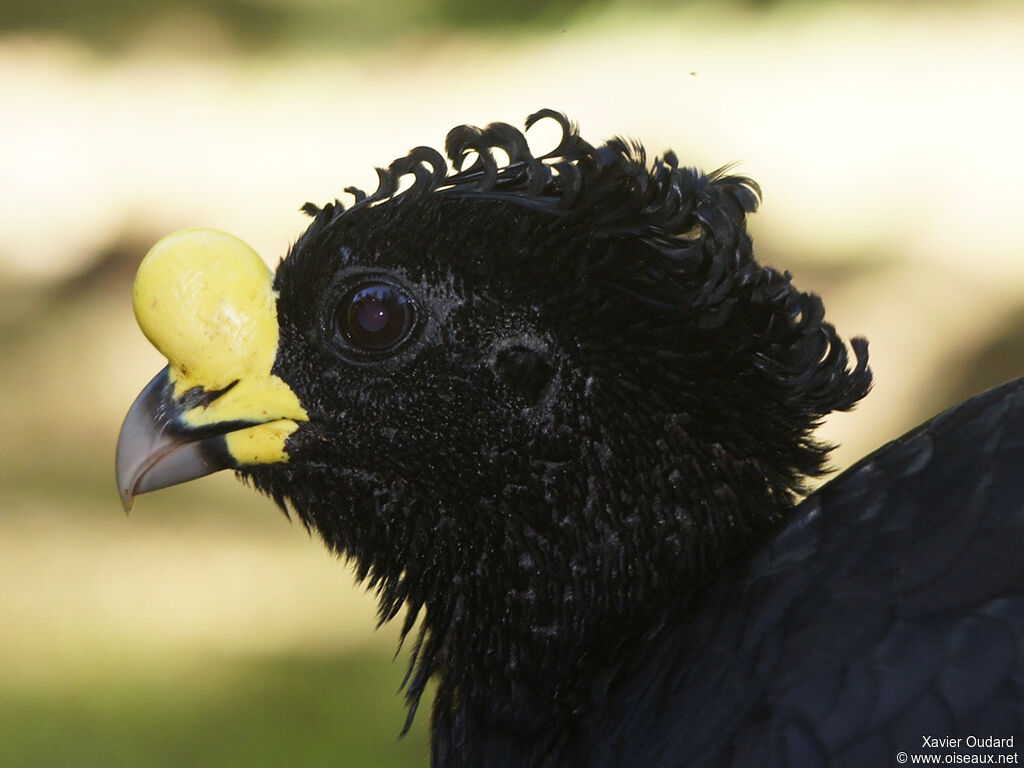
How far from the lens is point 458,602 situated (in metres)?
2.46

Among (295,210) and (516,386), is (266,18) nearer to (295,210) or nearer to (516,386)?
(295,210)

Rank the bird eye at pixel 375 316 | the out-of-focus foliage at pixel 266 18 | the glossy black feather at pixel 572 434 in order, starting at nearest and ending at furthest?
the glossy black feather at pixel 572 434 → the bird eye at pixel 375 316 → the out-of-focus foliage at pixel 266 18

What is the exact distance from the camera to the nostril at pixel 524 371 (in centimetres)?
235

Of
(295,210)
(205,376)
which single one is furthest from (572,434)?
(295,210)

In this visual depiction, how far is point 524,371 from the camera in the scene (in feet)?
7.72

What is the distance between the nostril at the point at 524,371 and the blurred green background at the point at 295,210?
3176mm

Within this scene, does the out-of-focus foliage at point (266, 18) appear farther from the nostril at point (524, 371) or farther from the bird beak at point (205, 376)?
the nostril at point (524, 371)

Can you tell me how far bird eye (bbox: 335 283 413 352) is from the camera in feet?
7.84

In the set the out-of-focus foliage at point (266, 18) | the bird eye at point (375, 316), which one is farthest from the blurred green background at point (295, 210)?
the bird eye at point (375, 316)

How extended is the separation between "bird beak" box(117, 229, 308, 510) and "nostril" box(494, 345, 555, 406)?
1.24 ft

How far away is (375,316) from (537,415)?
1.11ft

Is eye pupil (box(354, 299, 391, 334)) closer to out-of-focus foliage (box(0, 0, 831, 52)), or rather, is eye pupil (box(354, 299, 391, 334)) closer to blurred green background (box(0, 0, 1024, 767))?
blurred green background (box(0, 0, 1024, 767))

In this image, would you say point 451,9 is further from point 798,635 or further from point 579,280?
point 798,635

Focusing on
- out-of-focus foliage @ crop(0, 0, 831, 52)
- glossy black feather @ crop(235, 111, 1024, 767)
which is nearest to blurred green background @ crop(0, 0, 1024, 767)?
out-of-focus foliage @ crop(0, 0, 831, 52)
